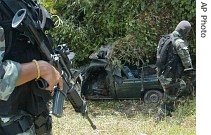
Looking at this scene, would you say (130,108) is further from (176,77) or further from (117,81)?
(176,77)

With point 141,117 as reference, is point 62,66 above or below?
above

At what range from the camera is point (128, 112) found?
25.0ft

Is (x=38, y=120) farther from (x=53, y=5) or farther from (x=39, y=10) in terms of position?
(x=53, y=5)

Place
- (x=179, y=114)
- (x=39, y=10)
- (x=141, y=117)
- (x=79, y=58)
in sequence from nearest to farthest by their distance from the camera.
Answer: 1. (x=39, y=10)
2. (x=179, y=114)
3. (x=141, y=117)
4. (x=79, y=58)

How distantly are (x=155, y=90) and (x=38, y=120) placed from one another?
5833 mm

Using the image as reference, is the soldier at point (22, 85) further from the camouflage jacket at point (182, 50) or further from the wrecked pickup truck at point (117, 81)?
the wrecked pickup truck at point (117, 81)

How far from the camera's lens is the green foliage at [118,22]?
8.66 meters

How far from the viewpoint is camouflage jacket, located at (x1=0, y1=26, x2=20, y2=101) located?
202cm

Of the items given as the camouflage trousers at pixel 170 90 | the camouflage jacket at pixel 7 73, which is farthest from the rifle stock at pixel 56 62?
the camouflage trousers at pixel 170 90

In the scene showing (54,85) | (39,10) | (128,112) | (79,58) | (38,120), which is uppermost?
(39,10)

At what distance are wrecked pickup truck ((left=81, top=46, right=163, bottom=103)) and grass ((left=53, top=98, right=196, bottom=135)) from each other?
0.18 meters

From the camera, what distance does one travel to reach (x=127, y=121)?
21.0 feet
